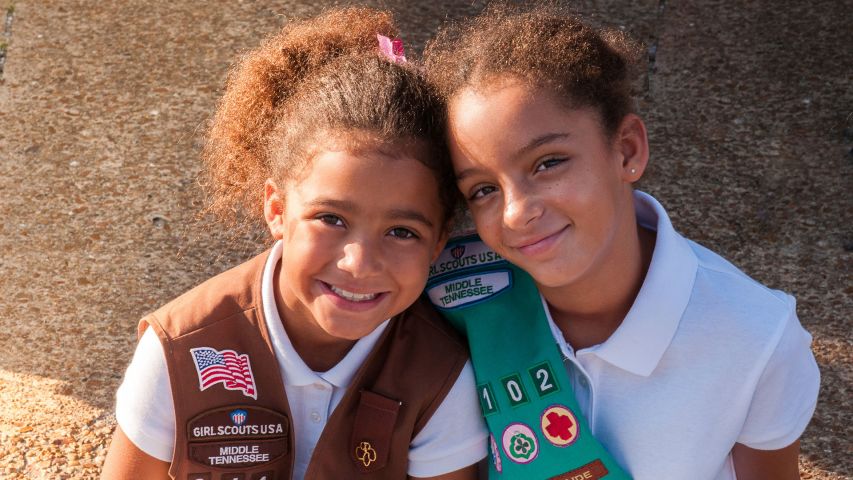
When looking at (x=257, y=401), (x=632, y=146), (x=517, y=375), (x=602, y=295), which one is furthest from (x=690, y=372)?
(x=257, y=401)

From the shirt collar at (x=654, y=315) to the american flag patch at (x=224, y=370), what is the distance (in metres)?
0.67

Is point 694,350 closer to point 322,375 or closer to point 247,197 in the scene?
point 322,375

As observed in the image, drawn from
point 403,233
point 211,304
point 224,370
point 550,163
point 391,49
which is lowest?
point 224,370

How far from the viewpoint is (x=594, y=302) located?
2098 millimetres

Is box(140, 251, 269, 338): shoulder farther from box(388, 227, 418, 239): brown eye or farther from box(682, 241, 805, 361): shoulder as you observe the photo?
box(682, 241, 805, 361): shoulder

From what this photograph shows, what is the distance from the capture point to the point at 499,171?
191cm

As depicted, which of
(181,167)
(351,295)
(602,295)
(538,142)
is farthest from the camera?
(181,167)

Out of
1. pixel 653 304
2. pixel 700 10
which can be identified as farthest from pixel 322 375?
pixel 700 10

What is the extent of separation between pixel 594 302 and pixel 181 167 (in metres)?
1.98

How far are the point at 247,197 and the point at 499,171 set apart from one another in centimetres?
70

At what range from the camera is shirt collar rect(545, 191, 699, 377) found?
1981mm

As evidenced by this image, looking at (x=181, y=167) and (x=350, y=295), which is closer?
(x=350, y=295)

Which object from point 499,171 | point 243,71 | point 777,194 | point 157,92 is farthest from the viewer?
point 157,92

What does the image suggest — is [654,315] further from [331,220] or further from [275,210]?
[275,210]
